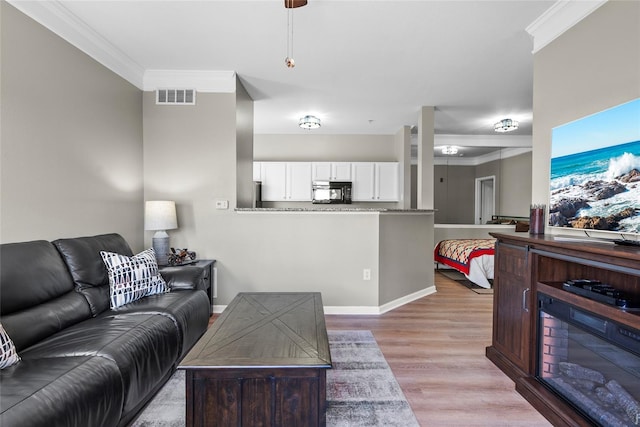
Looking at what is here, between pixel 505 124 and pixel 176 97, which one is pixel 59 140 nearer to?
pixel 176 97

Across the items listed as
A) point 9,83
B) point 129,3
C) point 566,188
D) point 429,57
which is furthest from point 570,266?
point 9,83

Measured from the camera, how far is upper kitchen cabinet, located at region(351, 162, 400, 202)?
5914mm

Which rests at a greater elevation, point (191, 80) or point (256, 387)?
point (191, 80)

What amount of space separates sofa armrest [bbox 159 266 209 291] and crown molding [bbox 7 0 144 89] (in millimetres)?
2032

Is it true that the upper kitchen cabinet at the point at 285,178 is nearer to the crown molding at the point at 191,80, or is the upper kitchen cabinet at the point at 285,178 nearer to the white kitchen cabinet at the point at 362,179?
the white kitchen cabinet at the point at 362,179

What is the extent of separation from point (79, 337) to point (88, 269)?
27.1 inches

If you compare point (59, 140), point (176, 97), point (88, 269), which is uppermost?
point (176, 97)

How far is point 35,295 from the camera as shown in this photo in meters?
1.81

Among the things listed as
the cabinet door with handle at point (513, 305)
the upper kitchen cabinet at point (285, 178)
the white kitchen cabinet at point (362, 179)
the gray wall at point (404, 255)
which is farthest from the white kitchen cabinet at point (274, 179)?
the cabinet door with handle at point (513, 305)

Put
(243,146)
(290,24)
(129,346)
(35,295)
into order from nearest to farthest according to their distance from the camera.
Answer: (129,346), (35,295), (290,24), (243,146)

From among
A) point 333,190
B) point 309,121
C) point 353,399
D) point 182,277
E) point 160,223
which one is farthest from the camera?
point 333,190

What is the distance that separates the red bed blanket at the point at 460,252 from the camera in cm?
474

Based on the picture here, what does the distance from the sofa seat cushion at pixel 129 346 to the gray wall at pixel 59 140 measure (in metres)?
0.86

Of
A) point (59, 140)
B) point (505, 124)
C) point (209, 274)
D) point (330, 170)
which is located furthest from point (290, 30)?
point (505, 124)
